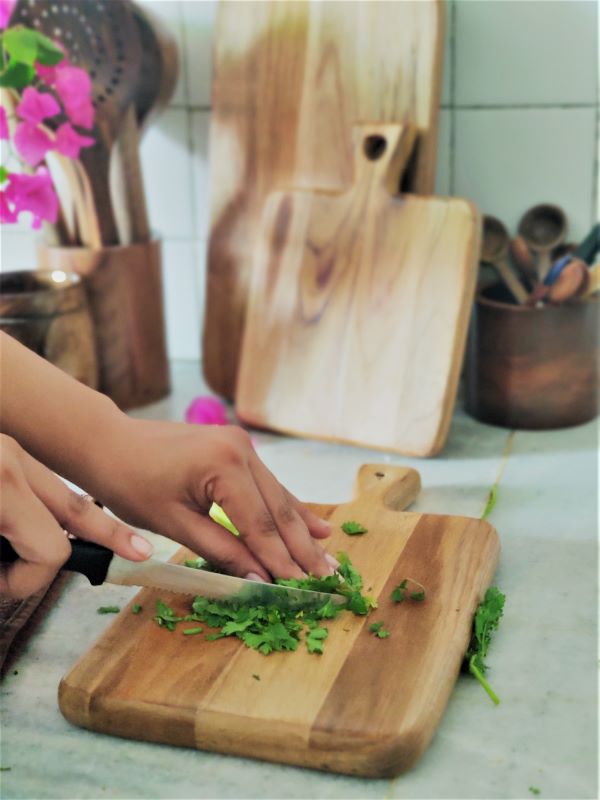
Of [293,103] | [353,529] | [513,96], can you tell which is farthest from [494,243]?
[353,529]

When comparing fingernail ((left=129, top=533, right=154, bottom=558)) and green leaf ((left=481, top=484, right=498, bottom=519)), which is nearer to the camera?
fingernail ((left=129, top=533, right=154, bottom=558))

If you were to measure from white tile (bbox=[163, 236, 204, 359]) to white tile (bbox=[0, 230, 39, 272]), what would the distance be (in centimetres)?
20

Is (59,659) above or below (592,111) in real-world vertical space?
below

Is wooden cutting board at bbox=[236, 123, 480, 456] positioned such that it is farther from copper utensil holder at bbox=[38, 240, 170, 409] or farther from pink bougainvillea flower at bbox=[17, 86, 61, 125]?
pink bougainvillea flower at bbox=[17, 86, 61, 125]

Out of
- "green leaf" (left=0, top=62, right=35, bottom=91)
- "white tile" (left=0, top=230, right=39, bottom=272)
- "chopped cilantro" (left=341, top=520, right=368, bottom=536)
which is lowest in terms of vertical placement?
"chopped cilantro" (left=341, top=520, right=368, bottom=536)

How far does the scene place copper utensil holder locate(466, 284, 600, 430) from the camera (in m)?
1.14

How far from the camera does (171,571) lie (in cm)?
73

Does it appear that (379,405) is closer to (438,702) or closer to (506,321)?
(506,321)

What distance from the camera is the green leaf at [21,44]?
3.41 ft

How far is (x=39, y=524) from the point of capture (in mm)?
653

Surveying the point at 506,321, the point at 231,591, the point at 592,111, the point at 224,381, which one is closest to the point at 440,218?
the point at 506,321

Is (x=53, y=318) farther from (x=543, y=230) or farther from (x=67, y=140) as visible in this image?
(x=543, y=230)

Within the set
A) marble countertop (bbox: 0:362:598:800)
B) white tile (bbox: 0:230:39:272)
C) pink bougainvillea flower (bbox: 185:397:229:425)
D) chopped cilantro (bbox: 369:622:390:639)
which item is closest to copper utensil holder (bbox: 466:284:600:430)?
marble countertop (bbox: 0:362:598:800)

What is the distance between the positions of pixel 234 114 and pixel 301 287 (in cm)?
25
